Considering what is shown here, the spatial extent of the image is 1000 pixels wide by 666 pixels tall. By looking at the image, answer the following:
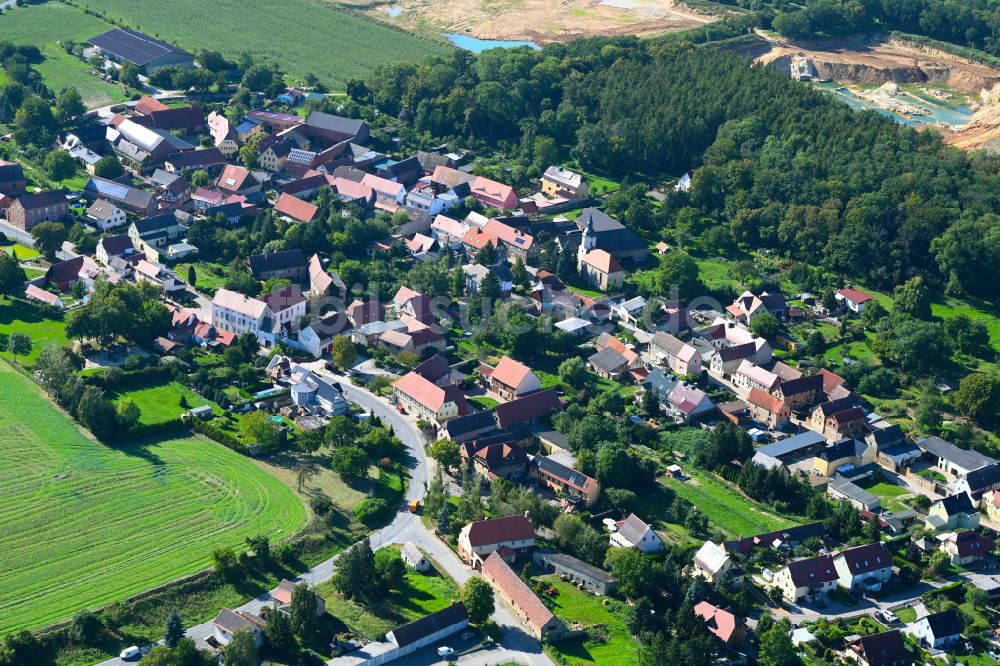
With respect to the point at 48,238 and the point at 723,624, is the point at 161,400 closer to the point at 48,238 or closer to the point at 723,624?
the point at 48,238

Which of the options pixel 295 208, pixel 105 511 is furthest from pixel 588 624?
pixel 295 208

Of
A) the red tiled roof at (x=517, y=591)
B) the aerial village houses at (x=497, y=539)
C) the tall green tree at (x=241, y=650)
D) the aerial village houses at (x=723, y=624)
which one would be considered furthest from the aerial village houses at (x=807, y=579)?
the tall green tree at (x=241, y=650)

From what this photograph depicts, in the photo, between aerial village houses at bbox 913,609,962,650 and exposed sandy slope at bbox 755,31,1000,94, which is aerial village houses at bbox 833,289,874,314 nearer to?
aerial village houses at bbox 913,609,962,650

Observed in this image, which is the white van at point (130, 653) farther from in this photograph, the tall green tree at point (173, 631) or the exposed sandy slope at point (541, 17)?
the exposed sandy slope at point (541, 17)

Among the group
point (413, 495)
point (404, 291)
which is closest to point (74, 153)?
point (404, 291)

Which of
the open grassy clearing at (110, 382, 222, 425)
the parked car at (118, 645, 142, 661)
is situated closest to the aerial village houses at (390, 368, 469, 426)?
the open grassy clearing at (110, 382, 222, 425)

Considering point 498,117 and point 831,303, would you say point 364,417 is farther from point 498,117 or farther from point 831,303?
point 498,117
